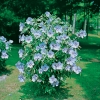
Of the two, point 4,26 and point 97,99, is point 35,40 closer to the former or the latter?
point 97,99

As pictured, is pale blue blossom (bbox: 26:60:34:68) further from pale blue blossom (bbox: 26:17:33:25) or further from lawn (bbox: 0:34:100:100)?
pale blue blossom (bbox: 26:17:33:25)

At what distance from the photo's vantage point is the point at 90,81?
25.5 ft

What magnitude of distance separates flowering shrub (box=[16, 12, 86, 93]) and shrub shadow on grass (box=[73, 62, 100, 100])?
888 mm

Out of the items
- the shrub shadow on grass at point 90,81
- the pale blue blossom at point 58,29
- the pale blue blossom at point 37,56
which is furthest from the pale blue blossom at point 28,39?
the shrub shadow on grass at point 90,81

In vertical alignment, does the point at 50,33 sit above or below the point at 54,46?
above

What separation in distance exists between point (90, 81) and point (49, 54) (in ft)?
8.28

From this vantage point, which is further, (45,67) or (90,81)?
(90,81)

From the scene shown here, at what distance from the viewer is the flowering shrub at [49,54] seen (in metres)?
5.83

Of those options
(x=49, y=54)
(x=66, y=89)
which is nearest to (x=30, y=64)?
(x=49, y=54)

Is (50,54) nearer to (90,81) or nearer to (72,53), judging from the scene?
(72,53)

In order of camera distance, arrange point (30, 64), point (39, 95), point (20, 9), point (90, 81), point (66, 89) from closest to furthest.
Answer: point (30, 64), point (39, 95), point (66, 89), point (90, 81), point (20, 9)

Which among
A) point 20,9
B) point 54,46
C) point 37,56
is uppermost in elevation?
point 20,9

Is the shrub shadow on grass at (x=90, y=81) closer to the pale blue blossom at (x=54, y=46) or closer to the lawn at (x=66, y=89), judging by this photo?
the lawn at (x=66, y=89)

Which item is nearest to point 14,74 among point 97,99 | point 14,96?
point 14,96
